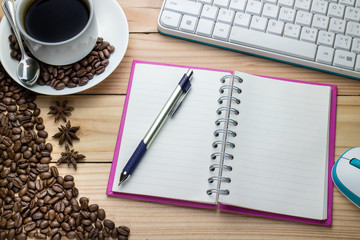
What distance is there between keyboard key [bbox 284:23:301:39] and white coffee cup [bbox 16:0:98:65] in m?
0.39

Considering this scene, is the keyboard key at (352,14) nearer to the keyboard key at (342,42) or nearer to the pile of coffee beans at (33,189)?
the keyboard key at (342,42)

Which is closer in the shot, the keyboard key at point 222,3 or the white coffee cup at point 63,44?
the white coffee cup at point 63,44

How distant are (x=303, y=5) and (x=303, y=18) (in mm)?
30

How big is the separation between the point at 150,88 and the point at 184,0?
0.20 m

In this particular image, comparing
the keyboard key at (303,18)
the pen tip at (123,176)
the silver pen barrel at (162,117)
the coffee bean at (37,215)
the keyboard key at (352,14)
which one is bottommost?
the coffee bean at (37,215)

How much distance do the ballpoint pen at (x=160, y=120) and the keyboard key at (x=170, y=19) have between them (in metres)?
0.10

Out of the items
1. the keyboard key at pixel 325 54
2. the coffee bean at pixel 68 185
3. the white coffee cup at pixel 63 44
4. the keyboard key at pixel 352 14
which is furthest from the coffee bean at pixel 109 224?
the keyboard key at pixel 352 14

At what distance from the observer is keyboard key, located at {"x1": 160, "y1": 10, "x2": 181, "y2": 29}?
0.87 metres

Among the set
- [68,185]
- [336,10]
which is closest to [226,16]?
[336,10]

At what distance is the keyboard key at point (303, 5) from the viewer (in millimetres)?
869

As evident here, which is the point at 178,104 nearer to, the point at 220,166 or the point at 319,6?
the point at 220,166

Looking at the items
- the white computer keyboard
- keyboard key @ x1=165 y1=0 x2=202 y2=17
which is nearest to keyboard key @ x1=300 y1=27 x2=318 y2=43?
the white computer keyboard

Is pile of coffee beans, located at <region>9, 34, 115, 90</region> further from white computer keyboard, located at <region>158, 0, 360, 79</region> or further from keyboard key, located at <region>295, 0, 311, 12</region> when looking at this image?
keyboard key, located at <region>295, 0, 311, 12</region>

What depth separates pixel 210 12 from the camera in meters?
0.87
